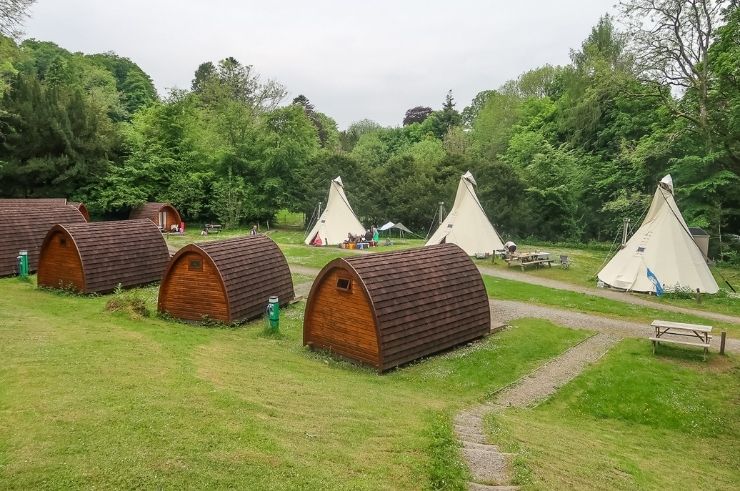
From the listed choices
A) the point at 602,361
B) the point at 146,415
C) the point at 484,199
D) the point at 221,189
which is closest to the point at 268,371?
the point at 146,415

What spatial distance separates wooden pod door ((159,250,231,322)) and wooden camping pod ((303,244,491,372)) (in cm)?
387

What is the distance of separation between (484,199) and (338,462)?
38.2m

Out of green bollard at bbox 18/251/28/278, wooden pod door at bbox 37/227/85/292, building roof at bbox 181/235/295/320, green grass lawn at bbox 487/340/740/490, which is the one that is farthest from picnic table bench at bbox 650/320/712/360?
green bollard at bbox 18/251/28/278

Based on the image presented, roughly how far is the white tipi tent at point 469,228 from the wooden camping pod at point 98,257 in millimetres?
18241

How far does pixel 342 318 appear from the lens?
14.4 metres

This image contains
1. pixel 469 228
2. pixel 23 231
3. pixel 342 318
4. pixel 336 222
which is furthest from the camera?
pixel 336 222

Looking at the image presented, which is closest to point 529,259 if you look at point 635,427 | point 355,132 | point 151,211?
point 635,427

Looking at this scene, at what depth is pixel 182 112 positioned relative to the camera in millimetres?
50812

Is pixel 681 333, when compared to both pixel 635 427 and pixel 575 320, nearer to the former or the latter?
pixel 575 320

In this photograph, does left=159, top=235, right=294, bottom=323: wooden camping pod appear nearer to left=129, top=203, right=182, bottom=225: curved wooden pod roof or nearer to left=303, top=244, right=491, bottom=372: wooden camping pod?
left=303, top=244, right=491, bottom=372: wooden camping pod

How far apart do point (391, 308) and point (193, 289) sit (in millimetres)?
7715

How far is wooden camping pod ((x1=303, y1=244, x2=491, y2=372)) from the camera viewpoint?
13.7 metres

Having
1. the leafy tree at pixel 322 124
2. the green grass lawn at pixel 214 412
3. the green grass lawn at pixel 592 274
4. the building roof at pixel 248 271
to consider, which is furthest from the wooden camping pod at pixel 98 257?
the leafy tree at pixel 322 124

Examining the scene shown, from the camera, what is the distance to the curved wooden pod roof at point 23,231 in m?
23.8
